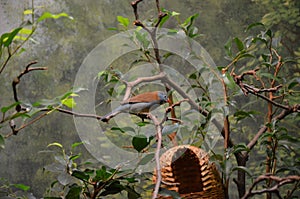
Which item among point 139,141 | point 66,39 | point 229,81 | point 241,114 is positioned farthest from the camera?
point 66,39

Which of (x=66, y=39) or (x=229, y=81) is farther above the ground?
(x=66, y=39)

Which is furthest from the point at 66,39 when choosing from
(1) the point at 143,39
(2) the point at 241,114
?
(2) the point at 241,114

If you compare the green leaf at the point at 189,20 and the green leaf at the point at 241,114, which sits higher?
the green leaf at the point at 189,20

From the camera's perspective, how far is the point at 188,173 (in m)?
0.86

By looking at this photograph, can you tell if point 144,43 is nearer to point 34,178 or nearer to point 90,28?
point 90,28

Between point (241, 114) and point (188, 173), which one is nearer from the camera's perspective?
point (188, 173)

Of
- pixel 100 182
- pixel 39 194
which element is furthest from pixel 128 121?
pixel 100 182

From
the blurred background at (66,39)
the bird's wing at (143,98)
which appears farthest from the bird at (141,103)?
the blurred background at (66,39)

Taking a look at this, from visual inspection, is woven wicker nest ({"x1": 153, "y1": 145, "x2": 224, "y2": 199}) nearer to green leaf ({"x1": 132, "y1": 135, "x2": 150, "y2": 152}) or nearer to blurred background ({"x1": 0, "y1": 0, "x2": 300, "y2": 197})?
green leaf ({"x1": 132, "y1": 135, "x2": 150, "y2": 152})

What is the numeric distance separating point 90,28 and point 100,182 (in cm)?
97

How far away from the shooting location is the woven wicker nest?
2.76 feet

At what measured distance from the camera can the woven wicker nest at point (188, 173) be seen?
0.84 m

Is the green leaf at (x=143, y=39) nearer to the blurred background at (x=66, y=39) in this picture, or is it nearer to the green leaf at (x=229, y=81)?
the green leaf at (x=229, y=81)

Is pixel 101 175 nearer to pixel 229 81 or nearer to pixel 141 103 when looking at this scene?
pixel 141 103
